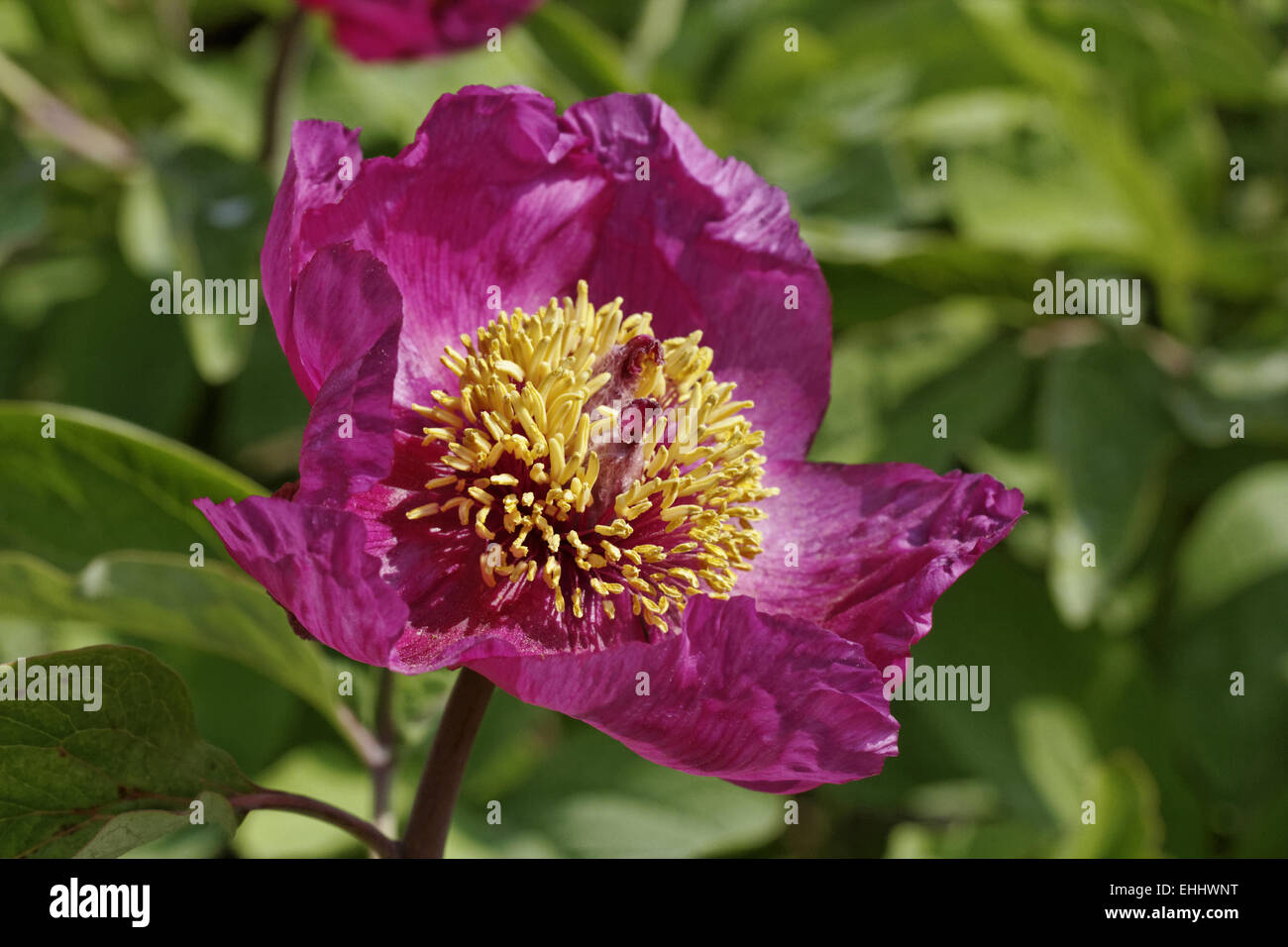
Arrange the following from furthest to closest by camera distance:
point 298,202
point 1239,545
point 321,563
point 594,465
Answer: point 1239,545
point 594,465
point 298,202
point 321,563

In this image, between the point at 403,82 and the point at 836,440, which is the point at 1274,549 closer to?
the point at 836,440

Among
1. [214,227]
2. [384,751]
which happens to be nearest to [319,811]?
[384,751]

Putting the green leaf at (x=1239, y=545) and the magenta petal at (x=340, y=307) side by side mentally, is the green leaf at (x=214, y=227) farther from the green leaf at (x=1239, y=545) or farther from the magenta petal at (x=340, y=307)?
the green leaf at (x=1239, y=545)

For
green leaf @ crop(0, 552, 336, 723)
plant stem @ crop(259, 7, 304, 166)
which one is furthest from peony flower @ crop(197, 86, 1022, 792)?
plant stem @ crop(259, 7, 304, 166)

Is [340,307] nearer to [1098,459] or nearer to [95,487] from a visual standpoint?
[95,487]

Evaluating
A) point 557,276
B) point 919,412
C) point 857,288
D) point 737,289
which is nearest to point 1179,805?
point 919,412

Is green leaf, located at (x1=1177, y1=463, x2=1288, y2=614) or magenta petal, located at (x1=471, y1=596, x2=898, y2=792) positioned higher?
green leaf, located at (x1=1177, y1=463, x2=1288, y2=614)

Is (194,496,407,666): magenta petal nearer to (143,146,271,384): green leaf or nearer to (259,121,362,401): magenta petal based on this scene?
(259,121,362,401): magenta petal
